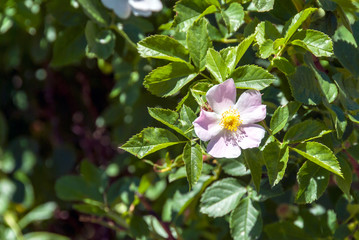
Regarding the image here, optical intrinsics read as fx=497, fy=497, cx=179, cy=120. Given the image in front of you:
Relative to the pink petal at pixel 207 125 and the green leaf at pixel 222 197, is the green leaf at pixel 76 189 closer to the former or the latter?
the green leaf at pixel 222 197

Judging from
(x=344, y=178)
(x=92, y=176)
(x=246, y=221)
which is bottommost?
(x=92, y=176)

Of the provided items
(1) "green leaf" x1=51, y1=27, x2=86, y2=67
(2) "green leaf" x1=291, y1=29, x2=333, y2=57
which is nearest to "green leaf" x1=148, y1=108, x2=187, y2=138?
(2) "green leaf" x1=291, y1=29, x2=333, y2=57

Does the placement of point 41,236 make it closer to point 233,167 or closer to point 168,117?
point 233,167

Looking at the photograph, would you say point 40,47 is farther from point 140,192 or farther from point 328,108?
point 328,108

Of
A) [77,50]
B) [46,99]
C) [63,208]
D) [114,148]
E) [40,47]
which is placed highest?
[77,50]

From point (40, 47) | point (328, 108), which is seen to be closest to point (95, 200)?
point (40, 47)

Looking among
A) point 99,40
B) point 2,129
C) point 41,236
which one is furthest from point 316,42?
point 2,129
